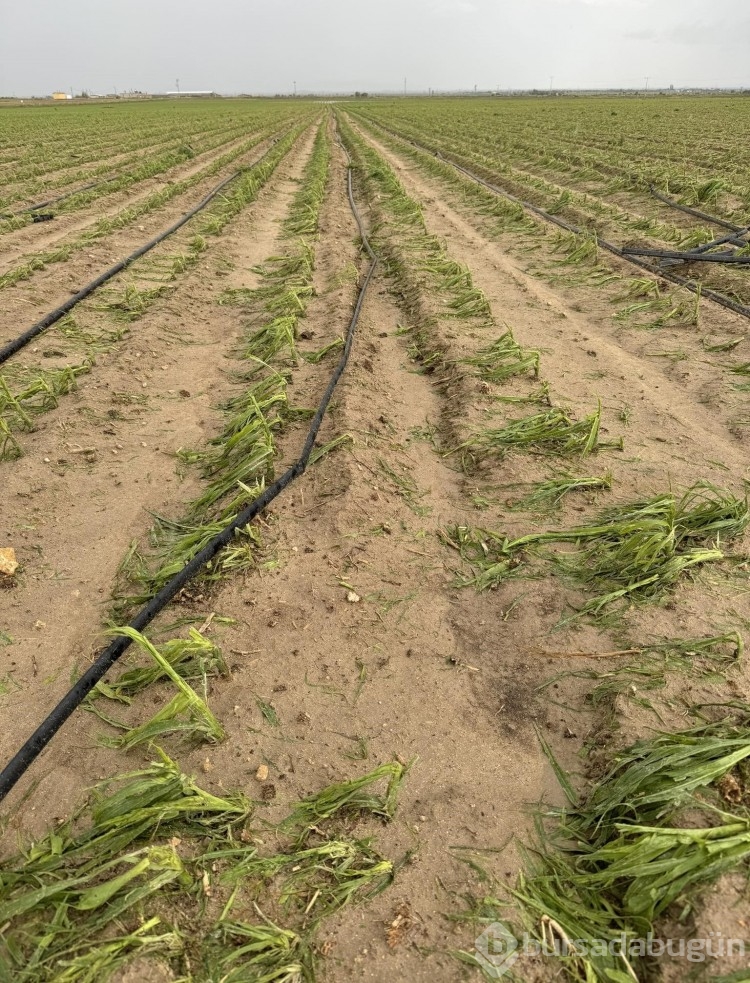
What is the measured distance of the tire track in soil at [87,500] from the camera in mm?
2518

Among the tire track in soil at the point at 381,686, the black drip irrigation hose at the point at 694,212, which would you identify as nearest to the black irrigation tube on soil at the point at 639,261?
the black drip irrigation hose at the point at 694,212

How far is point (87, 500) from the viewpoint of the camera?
3.89 meters

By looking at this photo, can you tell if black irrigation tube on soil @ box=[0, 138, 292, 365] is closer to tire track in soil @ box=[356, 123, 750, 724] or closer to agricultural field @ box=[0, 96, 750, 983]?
agricultural field @ box=[0, 96, 750, 983]

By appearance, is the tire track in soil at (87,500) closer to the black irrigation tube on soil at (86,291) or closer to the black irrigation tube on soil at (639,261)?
the black irrigation tube on soil at (86,291)

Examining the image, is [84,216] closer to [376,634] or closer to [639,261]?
[639,261]

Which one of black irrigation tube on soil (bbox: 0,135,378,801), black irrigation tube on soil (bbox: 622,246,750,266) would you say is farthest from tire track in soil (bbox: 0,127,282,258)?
black irrigation tube on soil (bbox: 622,246,750,266)

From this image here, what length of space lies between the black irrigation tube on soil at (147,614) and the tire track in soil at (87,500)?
0.07m

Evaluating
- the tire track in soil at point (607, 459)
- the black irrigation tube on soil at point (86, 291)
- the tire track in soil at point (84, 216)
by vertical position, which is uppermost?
the tire track in soil at point (84, 216)

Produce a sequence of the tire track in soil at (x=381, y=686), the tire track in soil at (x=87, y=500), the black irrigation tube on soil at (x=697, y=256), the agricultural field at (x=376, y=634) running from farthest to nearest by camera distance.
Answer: the black irrigation tube on soil at (x=697, y=256) < the tire track in soil at (x=87, y=500) < the tire track in soil at (x=381, y=686) < the agricultural field at (x=376, y=634)

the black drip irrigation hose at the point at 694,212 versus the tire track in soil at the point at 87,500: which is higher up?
the black drip irrigation hose at the point at 694,212

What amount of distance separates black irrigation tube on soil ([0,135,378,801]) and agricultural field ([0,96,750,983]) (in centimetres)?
2

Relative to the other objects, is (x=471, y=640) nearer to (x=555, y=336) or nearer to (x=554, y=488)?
(x=554, y=488)

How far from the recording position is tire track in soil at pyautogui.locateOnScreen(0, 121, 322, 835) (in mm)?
2518

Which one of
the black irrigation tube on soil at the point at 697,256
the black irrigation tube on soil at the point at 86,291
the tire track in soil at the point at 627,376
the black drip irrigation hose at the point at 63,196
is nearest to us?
the tire track in soil at the point at 627,376
